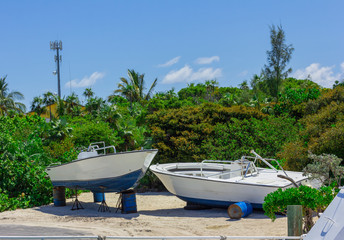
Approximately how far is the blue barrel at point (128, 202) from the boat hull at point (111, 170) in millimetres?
313

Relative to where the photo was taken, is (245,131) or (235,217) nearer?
(235,217)

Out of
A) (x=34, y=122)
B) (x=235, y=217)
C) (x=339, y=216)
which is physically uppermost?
(x=34, y=122)

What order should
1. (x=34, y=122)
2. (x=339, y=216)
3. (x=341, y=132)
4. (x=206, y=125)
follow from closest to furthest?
(x=339, y=216) → (x=341, y=132) → (x=206, y=125) → (x=34, y=122)

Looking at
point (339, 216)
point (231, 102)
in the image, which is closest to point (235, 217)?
point (339, 216)

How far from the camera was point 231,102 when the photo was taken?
2616cm

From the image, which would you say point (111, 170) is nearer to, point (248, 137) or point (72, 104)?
point (248, 137)

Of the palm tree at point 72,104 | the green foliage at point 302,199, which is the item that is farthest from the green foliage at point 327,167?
the palm tree at point 72,104

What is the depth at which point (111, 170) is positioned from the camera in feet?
45.7

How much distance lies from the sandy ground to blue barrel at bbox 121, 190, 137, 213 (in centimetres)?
26

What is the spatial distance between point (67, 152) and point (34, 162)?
2183 millimetres

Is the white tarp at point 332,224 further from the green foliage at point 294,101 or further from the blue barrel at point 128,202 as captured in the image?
the green foliage at point 294,101

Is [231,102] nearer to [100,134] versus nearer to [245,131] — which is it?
[245,131]

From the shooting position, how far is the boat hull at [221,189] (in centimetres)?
1270

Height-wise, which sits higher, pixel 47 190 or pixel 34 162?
pixel 34 162
